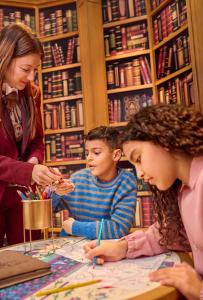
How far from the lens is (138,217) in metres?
3.11

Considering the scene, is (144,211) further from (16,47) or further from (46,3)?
(46,3)

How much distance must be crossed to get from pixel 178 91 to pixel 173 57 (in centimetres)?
30

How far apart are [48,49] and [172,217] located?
2781 millimetres

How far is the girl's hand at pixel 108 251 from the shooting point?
2.94ft

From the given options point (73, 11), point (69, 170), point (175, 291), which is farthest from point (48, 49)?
point (175, 291)

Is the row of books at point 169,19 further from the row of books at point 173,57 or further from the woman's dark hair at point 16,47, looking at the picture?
the woman's dark hair at point 16,47

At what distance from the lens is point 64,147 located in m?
3.36

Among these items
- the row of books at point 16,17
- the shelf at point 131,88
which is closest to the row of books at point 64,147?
the shelf at point 131,88

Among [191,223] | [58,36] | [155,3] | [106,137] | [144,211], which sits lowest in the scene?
[144,211]

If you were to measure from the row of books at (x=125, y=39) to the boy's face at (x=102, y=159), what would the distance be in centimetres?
180

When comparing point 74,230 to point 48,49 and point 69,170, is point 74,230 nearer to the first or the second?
point 69,170

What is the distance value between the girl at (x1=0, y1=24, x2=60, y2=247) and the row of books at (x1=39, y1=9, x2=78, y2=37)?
6.34ft

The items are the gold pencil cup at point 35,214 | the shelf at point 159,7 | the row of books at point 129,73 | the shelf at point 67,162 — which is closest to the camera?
the gold pencil cup at point 35,214

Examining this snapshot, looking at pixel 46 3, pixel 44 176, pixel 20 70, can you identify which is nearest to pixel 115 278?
pixel 44 176
